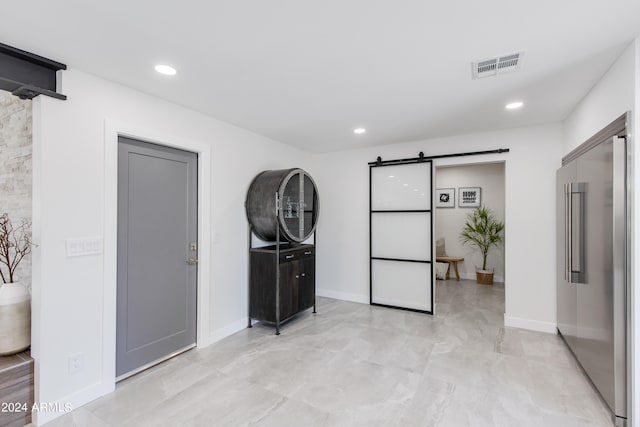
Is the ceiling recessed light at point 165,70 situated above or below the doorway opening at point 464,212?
above

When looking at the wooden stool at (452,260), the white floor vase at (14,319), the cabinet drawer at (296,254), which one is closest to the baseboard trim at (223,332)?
the cabinet drawer at (296,254)

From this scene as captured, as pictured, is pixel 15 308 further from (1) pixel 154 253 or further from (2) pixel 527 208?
(2) pixel 527 208

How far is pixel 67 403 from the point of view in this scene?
209 centimetres

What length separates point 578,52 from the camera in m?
1.94

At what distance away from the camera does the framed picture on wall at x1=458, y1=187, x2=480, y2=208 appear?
6.25m

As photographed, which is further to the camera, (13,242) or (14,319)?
(13,242)

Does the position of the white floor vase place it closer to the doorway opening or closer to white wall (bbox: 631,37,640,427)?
white wall (bbox: 631,37,640,427)

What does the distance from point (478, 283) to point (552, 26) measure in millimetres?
5204

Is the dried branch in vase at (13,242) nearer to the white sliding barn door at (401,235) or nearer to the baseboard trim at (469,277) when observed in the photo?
the white sliding barn door at (401,235)

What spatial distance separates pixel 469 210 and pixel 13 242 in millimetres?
6871

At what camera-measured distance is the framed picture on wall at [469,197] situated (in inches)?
246

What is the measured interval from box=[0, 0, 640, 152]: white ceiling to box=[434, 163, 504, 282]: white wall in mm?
3313

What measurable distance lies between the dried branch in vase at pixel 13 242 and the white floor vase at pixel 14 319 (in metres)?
0.15

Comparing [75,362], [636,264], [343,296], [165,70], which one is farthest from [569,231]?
[75,362]
